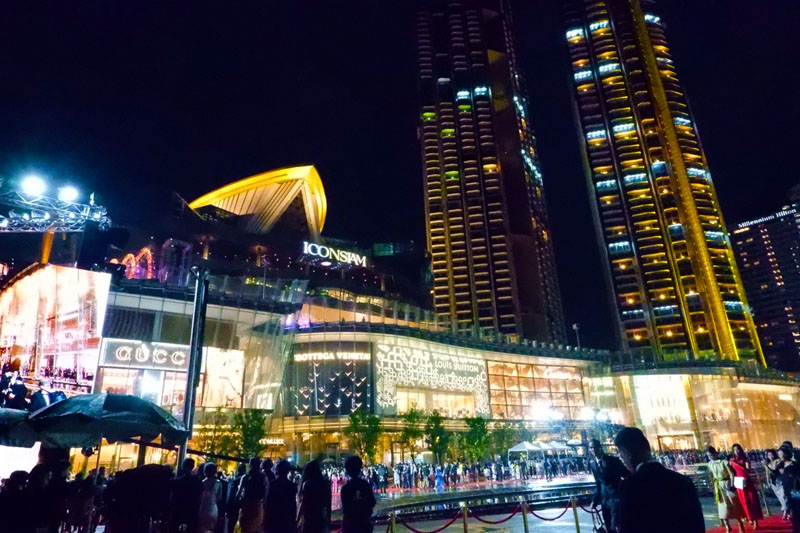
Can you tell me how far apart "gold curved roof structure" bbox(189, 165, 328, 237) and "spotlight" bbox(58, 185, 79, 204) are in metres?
58.4

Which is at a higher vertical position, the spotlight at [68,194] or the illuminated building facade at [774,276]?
the illuminated building facade at [774,276]

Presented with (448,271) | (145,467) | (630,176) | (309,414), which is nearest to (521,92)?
(630,176)

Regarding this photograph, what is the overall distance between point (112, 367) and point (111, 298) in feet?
16.7

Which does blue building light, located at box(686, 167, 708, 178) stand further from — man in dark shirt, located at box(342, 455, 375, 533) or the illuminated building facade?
man in dark shirt, located at box(342, 455, 375, 533)

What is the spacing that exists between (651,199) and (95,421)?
106 metres

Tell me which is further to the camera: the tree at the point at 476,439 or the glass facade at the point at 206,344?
the tree at the point at 476,439

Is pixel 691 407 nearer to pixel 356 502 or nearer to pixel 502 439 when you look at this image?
pixel 502 439

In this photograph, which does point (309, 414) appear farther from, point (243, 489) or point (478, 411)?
point (243, 489)

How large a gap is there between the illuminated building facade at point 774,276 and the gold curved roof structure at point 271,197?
128 m

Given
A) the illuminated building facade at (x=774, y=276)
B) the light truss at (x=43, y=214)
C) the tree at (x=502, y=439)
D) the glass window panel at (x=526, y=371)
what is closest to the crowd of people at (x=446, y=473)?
the tree at (x=502, y=439)

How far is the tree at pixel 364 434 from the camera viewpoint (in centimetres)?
3719

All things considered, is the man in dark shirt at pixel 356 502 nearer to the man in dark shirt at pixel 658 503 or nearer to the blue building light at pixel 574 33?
the man in dark shirt at pixel 658 503

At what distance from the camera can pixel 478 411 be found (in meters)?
52.8

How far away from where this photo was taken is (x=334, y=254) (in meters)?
68.3
